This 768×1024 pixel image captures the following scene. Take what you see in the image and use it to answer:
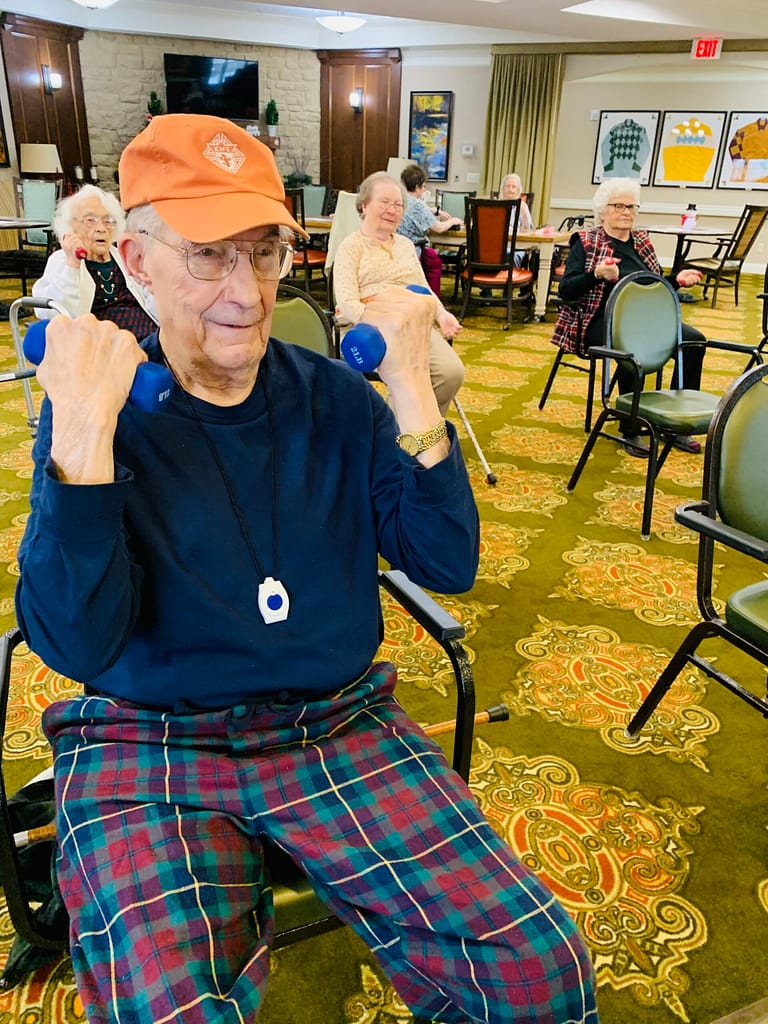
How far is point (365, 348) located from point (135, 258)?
0.34 meters

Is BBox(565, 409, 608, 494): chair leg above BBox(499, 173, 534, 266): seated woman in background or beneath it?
beneath

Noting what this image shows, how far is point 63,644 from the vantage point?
917mm

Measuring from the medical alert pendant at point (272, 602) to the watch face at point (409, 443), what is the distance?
267 mm

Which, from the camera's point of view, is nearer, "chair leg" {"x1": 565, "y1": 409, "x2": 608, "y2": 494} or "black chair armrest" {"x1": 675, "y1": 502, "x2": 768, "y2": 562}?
"black chair armrest" {"x1": 675, "y1": 502, "x2": 768, "y2": 562}

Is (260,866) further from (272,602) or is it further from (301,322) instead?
(301,322)

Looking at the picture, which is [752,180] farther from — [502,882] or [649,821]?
[502,882]

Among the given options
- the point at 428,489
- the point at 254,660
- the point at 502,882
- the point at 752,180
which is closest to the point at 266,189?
the point at 428,489

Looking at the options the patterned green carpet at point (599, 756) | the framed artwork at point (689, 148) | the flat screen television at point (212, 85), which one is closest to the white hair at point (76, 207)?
the patterned green carpet at point (599, 756)

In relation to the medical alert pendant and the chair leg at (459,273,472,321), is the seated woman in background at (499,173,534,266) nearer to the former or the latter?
the chair leg at (459,273,472,321)

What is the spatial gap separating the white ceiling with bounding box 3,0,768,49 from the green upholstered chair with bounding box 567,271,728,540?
5.27m

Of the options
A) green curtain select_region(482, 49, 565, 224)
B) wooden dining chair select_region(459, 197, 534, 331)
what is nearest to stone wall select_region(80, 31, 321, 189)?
green curtain select_region(482, 49, 565, 224)

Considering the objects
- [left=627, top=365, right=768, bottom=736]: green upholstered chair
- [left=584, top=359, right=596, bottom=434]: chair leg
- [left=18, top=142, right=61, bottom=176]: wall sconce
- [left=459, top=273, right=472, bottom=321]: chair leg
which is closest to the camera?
[left=627, top=365, right=768, bottom=736]: green upholstered chair

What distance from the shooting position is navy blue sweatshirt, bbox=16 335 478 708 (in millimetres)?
927

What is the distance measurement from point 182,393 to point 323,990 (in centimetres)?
105
